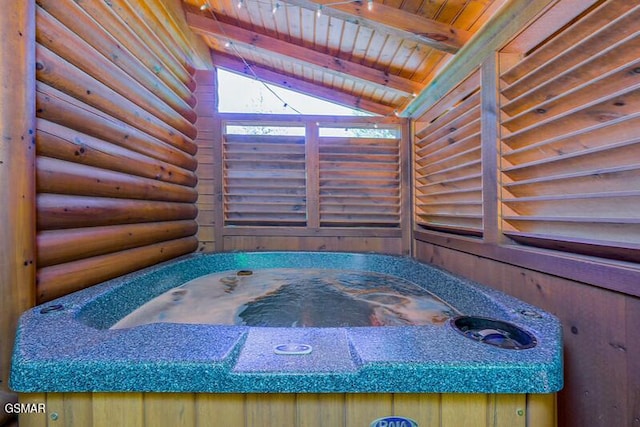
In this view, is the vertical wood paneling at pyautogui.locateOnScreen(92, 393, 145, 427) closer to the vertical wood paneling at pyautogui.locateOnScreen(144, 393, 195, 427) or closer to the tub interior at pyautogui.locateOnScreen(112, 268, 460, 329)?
the vertical wood paneling at pyautogui.locateOnScreen(144, 393, 195, 427)

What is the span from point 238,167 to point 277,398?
2.61 metres

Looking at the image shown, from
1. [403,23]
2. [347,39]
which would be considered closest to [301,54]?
[347,39]

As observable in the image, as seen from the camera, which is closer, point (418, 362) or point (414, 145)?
point (418, 362)

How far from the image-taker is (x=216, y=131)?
9.72ft

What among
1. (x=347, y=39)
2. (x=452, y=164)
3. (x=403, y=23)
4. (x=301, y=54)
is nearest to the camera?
(x=403, y=23)

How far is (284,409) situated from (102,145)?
1.61m

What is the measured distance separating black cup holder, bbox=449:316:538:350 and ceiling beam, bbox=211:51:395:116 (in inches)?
111

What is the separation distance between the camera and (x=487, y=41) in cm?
150

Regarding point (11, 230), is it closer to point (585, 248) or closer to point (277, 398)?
point (277, 398)

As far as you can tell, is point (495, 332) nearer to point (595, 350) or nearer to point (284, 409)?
point (595, 350)

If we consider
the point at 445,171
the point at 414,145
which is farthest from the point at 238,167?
the point at 445,171

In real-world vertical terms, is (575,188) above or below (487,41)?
below

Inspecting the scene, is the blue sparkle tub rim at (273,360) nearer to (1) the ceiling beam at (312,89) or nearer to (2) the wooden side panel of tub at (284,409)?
(2) the wooden side panel of tub at (284,409)

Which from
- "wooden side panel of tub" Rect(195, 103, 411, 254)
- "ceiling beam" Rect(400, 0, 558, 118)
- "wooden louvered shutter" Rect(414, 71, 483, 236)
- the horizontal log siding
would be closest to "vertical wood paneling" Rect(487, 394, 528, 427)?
"wooden louvered shutter" Rect(414, 71, 483, 236)
